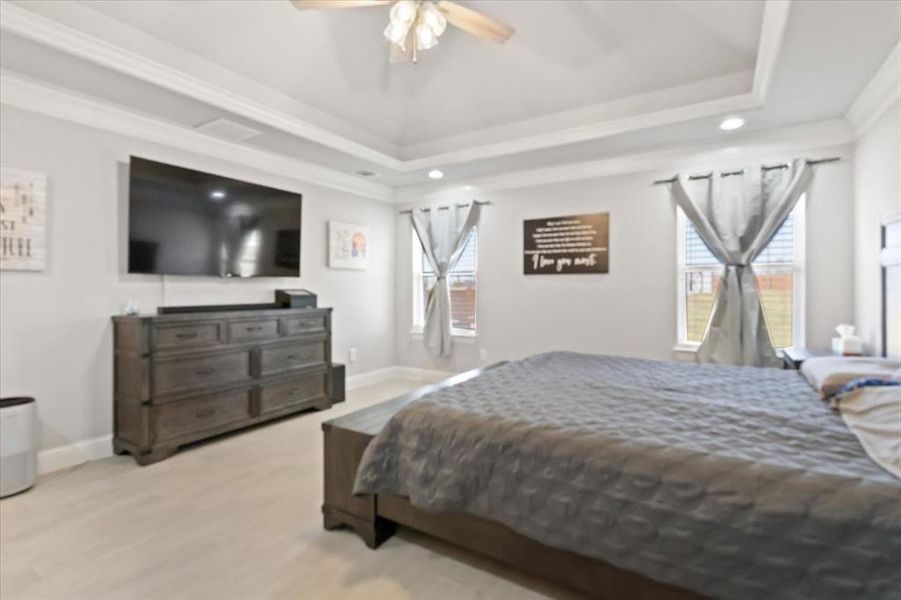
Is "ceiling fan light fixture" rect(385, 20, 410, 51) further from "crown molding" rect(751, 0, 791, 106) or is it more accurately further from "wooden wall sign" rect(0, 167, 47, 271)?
"wooden wall sign" rect(0, 167, 47, 271)

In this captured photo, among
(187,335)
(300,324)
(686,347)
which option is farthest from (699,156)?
(187,335)

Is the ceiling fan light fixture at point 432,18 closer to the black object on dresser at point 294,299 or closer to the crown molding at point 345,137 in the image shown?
the crown molding at point 345,137

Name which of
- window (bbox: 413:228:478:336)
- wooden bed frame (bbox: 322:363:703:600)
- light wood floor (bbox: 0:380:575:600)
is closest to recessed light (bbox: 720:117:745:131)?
window (bbox: 413:228:478:336)

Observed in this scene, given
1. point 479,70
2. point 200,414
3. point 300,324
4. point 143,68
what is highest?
point 479,70

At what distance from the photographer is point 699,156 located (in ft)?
13.0

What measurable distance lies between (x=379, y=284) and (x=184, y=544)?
382 cm

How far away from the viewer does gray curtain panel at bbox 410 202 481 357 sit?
5207 mm

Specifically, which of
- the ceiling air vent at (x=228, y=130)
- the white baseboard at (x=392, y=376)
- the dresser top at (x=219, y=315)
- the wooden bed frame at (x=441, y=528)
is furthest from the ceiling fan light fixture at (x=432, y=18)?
the white baseboard at (x=392, y=376)

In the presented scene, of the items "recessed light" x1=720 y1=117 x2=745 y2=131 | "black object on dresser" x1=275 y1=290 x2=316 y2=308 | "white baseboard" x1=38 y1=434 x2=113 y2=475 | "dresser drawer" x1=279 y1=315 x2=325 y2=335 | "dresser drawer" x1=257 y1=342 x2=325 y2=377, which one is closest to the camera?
"white baseboard" x1=38 y1=434 x2=113 y2=475

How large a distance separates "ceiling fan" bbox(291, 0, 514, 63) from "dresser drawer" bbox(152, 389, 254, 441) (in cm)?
274

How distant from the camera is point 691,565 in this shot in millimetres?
1306

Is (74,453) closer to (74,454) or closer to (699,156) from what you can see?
(74,454)

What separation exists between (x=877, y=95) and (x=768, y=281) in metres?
1.51

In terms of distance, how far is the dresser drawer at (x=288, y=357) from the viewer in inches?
149
